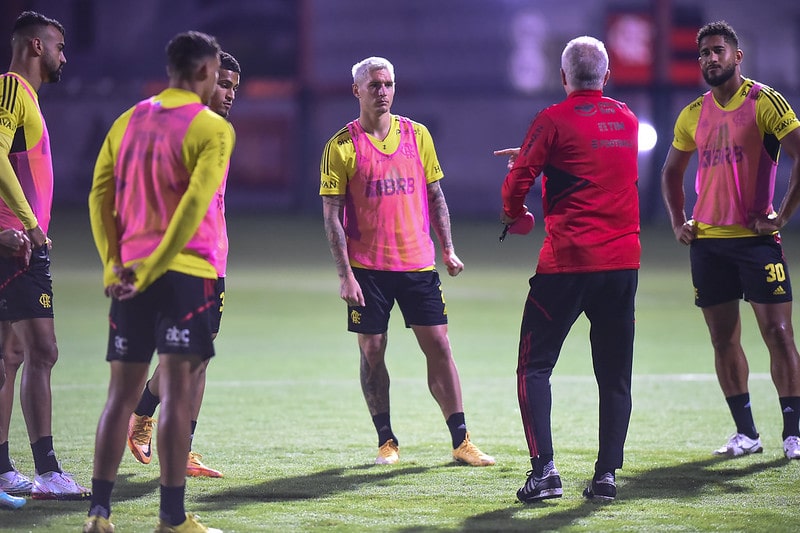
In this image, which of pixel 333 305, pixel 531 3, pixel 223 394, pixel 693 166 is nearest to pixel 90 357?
pixel 223 394

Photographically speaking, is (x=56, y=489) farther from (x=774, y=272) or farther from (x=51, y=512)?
(x=774, y=272)

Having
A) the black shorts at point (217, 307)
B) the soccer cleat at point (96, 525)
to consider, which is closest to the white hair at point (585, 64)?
the black shorts at point (217, 307)

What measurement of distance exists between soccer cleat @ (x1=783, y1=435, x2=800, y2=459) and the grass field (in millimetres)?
64

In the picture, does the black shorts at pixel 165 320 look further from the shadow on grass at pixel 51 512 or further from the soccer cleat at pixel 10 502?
the soccer cleat at pixel 10 502

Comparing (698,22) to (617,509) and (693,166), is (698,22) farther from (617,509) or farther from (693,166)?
(617,509)

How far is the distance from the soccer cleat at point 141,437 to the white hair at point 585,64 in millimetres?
3062

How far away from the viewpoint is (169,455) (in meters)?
4.71

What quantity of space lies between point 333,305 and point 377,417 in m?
7.81

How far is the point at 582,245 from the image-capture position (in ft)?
18.1

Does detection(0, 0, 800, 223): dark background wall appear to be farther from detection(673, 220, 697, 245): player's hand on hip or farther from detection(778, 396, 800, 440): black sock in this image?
detection(778, 396, 800, 440): black sock

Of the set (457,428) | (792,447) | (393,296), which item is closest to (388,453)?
(457,428)

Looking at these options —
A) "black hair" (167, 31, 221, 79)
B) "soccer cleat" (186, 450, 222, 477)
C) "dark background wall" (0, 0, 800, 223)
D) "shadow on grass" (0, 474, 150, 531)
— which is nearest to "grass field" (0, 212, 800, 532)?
"shadow on grass" (0, 474, 150, 531)

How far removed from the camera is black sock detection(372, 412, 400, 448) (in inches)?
265

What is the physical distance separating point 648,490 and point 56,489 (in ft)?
9.78
